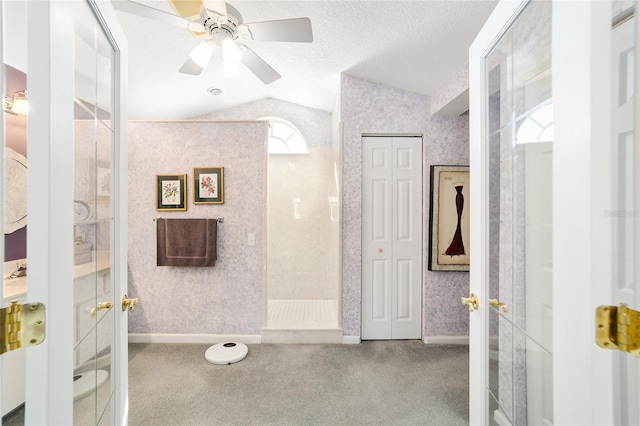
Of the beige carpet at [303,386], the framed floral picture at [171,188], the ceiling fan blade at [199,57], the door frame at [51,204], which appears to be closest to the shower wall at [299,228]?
the beige carpet at [303,386]

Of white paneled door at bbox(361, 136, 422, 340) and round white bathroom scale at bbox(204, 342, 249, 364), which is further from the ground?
white paneled door at bbox(361, 136, 422, 340)

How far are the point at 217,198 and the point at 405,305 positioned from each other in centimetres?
222

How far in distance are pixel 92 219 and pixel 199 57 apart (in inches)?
49.8

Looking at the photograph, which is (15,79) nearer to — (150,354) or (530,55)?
(530,55)

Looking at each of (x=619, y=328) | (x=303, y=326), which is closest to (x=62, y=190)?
(x=619, y=328)

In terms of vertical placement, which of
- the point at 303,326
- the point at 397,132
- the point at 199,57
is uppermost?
the point at 199,57

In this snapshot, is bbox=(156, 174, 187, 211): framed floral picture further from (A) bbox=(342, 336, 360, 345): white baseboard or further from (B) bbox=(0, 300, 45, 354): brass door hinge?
(B) bbox=(0, 300, 45, 354): brass door hinge

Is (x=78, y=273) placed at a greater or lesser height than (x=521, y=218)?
lesser

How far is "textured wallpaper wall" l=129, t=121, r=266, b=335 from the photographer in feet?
9.17

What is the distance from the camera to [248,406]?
→ 189cm

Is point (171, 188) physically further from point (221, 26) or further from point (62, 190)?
point (62, 190)

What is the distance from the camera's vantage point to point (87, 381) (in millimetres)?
905

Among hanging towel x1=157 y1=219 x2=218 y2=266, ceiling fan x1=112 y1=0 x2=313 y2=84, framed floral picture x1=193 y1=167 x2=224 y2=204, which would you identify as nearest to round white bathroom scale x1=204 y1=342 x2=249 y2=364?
hanging towel x1=157 y1=219 x2=218 y2=266

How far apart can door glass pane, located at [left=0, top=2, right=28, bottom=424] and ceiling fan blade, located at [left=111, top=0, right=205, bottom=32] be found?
87 cm
